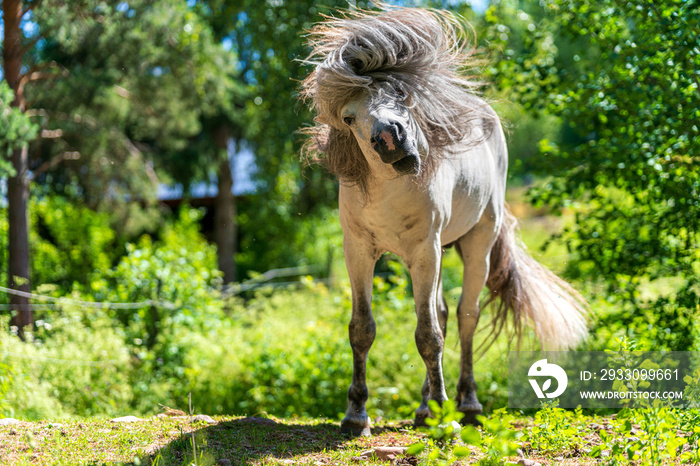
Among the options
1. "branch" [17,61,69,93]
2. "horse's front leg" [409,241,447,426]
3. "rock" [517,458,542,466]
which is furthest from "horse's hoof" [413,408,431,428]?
"branch" [17,61,69,93]

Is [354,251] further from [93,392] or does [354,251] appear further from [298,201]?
[298,201]

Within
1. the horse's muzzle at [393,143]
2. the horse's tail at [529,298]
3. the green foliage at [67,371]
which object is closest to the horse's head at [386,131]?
the horse's muzzle at [393,143]

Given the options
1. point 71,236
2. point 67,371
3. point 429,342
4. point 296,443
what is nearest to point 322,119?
point 429,342

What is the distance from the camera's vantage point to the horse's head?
2.93 m

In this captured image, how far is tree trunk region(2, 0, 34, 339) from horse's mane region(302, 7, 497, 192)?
4.65 m

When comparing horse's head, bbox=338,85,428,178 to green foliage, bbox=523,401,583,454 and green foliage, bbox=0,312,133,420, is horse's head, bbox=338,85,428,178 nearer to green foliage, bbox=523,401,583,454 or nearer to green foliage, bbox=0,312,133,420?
green foliage, bbox=523,401,583,454

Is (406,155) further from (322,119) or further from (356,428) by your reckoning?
(356,428)

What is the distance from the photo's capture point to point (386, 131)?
9.54ft

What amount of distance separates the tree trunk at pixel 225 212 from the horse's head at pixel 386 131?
1182cm

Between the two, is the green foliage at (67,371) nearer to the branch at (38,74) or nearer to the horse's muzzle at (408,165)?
the branch at (38,74)

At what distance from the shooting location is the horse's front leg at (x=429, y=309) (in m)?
3.58

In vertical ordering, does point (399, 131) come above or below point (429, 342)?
above

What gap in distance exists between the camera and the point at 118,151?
444 inches

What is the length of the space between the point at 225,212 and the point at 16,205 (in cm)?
832
